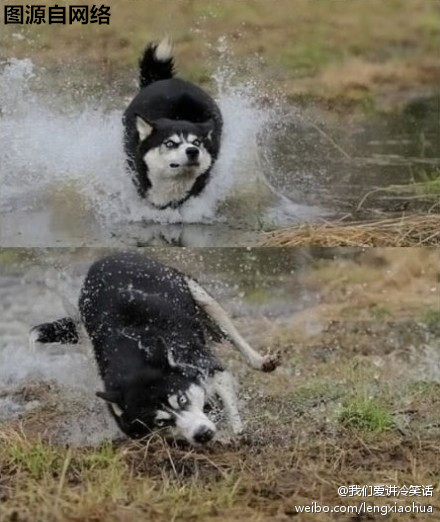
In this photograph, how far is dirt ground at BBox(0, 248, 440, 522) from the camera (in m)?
3.10

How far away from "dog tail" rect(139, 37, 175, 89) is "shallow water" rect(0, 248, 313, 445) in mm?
520

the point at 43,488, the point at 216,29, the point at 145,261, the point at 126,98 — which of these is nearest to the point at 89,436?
the point at 43,488

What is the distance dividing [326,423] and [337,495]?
0.22 metres

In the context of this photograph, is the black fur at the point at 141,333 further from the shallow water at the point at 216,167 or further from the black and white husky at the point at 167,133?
the black and white husky at the point at 167,133

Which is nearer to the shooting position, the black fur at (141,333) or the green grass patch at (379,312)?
the black fur at (141,333)

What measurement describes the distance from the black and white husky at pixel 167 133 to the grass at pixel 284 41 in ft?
0.20

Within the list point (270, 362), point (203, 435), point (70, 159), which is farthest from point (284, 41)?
point (203, 435)

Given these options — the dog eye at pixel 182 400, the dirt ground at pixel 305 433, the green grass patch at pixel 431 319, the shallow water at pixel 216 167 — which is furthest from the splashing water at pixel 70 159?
the green grass patch at pixel 431 319

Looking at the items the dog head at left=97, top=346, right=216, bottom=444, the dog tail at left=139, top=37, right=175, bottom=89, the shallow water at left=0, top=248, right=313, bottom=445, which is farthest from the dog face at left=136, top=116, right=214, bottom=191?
the dog head at left=97, top=346, right=216, bottom=444

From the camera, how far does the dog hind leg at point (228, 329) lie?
3.32 m

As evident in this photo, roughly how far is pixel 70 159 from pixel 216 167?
439mm

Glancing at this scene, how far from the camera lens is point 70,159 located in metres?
3.32

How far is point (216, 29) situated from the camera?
3.41m

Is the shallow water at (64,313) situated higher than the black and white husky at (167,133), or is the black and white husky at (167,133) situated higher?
A: the black and white husky at (167,133)
